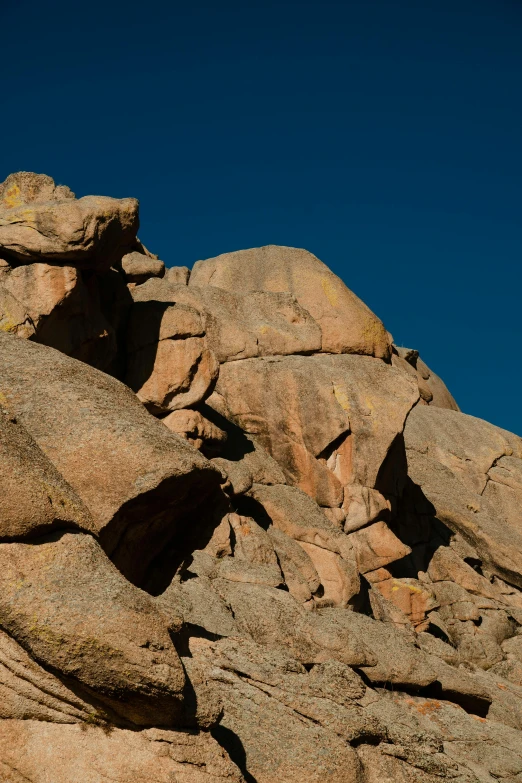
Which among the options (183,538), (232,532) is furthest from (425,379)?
(183,538)

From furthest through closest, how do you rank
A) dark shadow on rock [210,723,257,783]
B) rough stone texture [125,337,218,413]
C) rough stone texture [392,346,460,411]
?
rough stone texture [392,346,460,411] < rough stone texture [125,337,218,413] < dark shadow on rock [210,723,257,783]

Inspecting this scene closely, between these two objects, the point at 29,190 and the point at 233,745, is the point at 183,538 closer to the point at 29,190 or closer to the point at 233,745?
the point at 233,745

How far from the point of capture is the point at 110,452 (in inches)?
483

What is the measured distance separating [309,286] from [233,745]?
28.1 m

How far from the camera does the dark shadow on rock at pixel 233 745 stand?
1243 cm

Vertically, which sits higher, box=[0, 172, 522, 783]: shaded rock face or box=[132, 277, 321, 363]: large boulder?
box=[132, 277, 321, 363]: large boulder

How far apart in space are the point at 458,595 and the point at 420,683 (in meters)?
13.7

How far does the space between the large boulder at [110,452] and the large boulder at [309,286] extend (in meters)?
23.8

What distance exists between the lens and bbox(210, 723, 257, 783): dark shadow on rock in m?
12.4

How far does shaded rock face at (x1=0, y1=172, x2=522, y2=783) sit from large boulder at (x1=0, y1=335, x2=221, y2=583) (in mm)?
35

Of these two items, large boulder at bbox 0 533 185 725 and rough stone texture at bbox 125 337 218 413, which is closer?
large boulder at bbox 0 533 185 725

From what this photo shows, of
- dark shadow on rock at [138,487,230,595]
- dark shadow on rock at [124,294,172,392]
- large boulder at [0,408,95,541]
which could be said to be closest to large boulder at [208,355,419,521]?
dark shadow on rock at [124,294,172,392]

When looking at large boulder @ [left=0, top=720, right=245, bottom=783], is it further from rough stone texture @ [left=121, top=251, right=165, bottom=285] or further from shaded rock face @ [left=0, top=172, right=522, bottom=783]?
rough stone texture @ [left=121, top=251, right=165, bottom=285]

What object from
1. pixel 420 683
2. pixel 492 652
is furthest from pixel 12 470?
pixel 492 652
